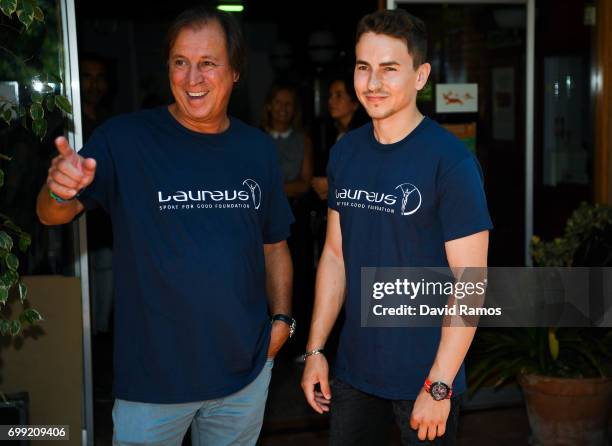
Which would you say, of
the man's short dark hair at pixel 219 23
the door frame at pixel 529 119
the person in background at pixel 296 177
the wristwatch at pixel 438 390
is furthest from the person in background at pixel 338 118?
the wristwatch at pixel 438 390

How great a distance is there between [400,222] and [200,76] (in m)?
0.71

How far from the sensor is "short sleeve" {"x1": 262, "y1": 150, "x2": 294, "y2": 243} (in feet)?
8.65

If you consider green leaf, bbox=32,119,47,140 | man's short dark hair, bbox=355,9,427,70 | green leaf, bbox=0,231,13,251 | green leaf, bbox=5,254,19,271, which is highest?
man's short dark hair, bbox=355,9,427,70

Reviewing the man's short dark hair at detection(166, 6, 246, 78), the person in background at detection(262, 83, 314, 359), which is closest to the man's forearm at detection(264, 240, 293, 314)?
the man's short dark hair at detection(166, 6, 246, 78)

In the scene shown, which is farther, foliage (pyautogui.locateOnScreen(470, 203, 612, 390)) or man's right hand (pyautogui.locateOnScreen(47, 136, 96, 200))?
foliage (pyautogui.locateOnScreen(470, 203, 612, 390))

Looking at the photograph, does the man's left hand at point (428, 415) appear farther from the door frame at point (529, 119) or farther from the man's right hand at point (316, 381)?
the door frame at point (529, 119)

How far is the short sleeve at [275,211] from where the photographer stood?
2637mm

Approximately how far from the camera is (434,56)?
4.90 meters

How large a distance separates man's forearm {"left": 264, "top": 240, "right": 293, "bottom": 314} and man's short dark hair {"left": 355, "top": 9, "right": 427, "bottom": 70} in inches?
30.4

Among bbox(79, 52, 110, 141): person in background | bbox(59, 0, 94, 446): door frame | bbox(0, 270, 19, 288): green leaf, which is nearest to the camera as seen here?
bbox(0, 270, 19, 288): green leaf

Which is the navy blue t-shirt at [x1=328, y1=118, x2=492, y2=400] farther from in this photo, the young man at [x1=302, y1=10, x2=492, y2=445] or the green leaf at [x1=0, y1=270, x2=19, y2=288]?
the green leaf at [x1=0, y1=270, x2=19, y2=288]

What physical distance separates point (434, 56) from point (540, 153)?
99cm

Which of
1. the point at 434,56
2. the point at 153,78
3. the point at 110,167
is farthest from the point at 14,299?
the point at 153,78

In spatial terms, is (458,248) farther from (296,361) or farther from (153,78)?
(153,78)
